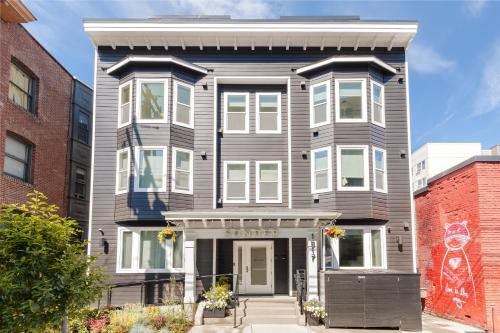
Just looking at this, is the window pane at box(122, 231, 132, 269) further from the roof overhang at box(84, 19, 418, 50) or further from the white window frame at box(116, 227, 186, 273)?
the roof overhang at box(84, 19, 418, 50)

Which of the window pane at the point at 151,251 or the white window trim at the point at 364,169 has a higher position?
the white window trim at the point at 364,169

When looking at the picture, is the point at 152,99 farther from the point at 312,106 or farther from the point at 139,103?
the point at 312,106

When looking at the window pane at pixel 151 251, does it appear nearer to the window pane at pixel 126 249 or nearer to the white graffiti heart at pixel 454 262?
the window pane at pixel 126 249

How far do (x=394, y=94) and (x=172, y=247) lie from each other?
10220 millimetres

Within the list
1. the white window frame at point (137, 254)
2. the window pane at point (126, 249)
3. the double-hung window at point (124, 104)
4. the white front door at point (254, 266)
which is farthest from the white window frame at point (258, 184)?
the double-hung window at point (124, 104)

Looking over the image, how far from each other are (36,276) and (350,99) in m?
12.3

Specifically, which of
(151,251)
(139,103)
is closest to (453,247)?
(151,251)

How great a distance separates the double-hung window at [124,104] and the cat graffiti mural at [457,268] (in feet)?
39.8

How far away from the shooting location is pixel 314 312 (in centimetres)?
1258

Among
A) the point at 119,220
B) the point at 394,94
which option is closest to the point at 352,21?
the point at 394,94

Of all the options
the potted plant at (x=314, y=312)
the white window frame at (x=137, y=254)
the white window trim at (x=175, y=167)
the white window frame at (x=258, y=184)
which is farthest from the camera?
the white window frame at (x=258, y=184)

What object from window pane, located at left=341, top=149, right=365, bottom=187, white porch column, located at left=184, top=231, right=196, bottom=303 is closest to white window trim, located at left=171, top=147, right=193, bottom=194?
white porch column, located at left=184, top=231, right=196, bottom=303

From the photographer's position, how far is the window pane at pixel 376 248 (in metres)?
16.0

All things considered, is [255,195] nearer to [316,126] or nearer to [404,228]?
[316,126]
